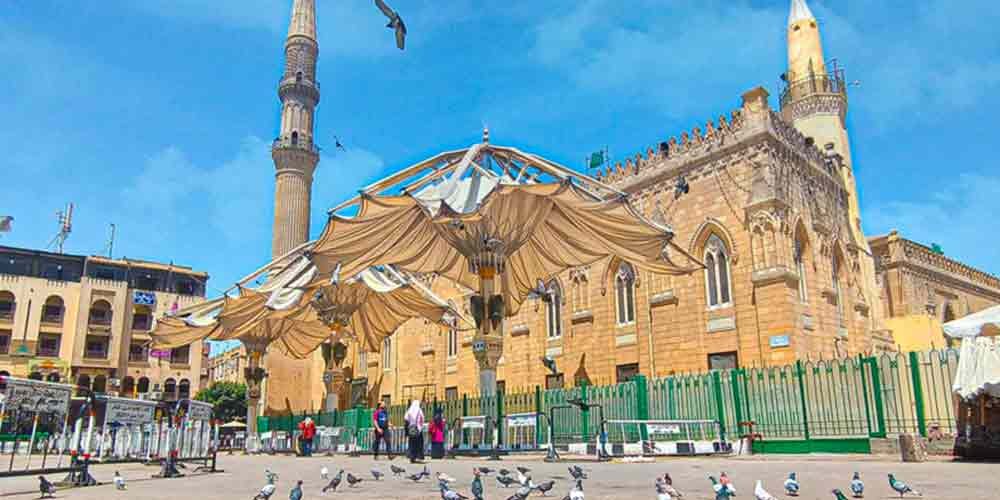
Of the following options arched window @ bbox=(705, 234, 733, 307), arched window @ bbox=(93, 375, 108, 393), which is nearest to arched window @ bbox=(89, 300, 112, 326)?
arched window @ bbox=(93, 375, 108, 393)

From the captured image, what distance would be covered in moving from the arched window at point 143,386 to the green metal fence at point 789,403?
148 ft

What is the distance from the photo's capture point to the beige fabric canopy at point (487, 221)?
15969 mm

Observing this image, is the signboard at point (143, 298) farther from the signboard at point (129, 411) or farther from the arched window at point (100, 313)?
the signboard at point (129, 411)

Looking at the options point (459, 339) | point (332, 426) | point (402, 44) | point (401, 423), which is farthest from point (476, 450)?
point (459, 339)

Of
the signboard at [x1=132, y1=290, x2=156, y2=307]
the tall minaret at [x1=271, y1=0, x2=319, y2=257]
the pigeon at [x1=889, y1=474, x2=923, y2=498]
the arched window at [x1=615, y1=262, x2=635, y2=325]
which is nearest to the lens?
the pigeon at [x1=889, y1=474, x2=923, y2=498]

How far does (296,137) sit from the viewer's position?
46.2 m

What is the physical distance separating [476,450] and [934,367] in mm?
9891

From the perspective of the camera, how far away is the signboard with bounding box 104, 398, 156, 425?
11.6 metres

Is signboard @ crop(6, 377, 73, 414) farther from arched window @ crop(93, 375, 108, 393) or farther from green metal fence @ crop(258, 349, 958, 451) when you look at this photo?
arched window @ crop(93, 375, 108, 393)

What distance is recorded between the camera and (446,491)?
5.96m

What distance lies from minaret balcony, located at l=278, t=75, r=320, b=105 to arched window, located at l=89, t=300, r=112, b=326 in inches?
868

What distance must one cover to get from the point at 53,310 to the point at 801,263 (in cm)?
5302

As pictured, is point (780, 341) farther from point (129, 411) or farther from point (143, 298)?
point (143, 298)

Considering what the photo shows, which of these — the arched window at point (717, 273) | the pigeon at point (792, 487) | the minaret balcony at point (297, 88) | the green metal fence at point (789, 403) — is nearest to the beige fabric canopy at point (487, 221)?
the arched window at point (717, 273)
